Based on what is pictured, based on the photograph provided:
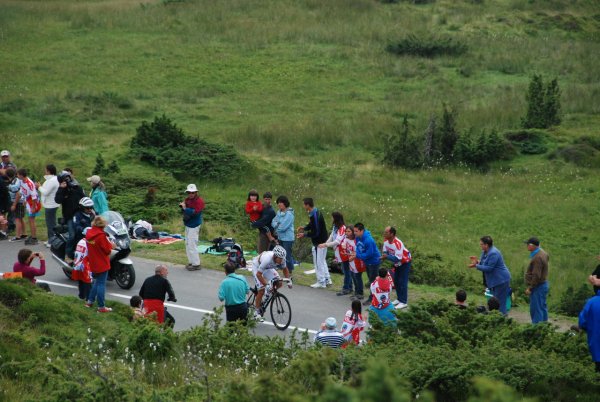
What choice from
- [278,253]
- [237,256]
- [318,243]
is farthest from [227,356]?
[237,256]

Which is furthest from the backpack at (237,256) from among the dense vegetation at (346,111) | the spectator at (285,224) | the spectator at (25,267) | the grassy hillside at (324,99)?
the spectator at (25,267)

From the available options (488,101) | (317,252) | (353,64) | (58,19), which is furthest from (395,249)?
(58,19)

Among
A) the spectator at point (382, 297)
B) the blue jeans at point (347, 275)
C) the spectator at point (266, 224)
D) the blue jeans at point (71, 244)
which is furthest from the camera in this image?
the spectator at point (266, 224)

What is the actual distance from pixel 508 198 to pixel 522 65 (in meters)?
20.8

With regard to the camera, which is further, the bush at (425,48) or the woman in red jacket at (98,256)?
the bush at (425,48)

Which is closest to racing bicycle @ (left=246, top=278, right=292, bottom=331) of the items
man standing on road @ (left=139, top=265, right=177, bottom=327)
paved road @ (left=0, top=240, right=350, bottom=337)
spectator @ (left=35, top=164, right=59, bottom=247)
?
paved road @ (left=0, top=240, right=350, bottom=337)

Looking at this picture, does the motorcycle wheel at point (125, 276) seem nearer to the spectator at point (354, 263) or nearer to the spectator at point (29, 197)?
the spectator at point (29, 197)

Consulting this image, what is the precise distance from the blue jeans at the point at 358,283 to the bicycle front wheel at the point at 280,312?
2126mm

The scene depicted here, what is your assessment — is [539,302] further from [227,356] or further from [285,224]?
[227,356]

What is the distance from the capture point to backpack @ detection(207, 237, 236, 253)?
1950 cm

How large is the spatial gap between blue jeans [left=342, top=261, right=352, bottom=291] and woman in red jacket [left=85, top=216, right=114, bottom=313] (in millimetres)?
4601

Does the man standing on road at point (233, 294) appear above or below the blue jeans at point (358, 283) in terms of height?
above

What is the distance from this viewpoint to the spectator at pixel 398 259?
16.4m

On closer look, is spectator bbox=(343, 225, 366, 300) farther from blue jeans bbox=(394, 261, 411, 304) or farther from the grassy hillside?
the grassy hillside
